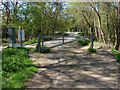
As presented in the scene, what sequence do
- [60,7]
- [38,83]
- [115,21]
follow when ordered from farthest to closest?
[60,7], [115,21], [38,83]

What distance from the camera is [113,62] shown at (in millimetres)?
6199

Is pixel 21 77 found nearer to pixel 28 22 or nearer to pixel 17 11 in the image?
pixel 28 22

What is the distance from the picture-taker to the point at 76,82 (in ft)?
12.8

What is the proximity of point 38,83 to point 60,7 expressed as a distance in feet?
61.3

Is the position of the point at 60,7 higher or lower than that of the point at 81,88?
higher

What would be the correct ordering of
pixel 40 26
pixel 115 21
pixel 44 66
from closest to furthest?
pixel 44 66 → pixel 115 21 → pixel 40 26

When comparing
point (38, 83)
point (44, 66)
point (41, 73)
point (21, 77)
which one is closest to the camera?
point (38, 83)

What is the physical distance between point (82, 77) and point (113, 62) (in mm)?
2665

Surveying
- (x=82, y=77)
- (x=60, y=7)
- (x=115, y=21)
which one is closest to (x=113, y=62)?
(x=82, y=77)

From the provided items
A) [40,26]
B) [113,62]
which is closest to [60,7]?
[40,26]

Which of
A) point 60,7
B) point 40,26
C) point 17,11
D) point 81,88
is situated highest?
point 60,7

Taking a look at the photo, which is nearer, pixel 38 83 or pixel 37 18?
pixel 38 83

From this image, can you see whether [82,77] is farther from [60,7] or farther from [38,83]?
[60,7]

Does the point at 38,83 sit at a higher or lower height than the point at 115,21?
lower
